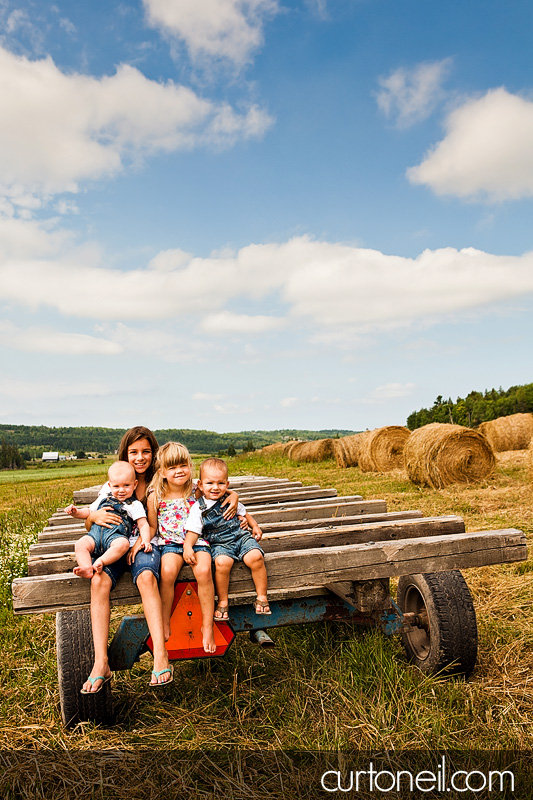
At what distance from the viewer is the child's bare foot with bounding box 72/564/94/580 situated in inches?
98.0

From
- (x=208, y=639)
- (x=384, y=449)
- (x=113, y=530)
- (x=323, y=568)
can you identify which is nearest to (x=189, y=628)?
(x=208, y=639)

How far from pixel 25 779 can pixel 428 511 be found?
23.5ft

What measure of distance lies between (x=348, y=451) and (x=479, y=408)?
213 feet

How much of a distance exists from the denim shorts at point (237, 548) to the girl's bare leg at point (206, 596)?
0.08 m

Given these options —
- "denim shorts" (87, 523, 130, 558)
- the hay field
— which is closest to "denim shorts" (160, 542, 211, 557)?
"denim shorts" (87, 523, 130, 558)

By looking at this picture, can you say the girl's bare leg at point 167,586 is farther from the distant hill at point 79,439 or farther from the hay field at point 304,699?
the distant hill at point 79,439

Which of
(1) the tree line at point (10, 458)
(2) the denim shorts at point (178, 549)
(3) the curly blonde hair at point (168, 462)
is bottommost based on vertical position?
(1) the tree line at point (10, 458)

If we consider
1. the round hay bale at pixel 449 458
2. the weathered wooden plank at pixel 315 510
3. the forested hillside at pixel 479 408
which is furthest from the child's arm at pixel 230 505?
the forested hillside at pixel 479 408

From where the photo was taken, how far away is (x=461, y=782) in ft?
7.17

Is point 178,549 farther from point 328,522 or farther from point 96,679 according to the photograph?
point 328,522

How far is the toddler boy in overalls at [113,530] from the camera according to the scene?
2623 millimetres

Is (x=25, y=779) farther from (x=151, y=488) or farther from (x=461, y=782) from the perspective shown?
(x=461, y=782)

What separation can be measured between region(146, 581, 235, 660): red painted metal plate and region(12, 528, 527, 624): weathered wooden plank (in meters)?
0.09

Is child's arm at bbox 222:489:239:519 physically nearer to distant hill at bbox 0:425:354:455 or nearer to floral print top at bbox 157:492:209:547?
floral print top at bbox 157:492:209:547
